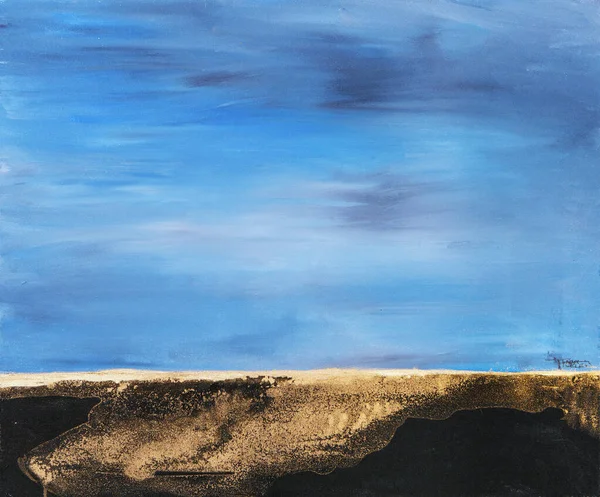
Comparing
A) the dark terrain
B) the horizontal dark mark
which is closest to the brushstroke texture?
the dark terrain

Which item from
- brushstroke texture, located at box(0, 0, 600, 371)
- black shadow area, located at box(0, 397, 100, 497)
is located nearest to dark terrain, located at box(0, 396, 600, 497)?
black shadow area, located at box(0, 397, 100, 497)

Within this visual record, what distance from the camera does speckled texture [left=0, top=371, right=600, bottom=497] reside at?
4.08 ft

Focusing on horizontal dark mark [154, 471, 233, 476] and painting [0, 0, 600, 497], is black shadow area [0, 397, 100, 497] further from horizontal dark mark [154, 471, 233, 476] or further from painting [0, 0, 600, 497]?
horizontal dark mark [154, 471, 233, 476]

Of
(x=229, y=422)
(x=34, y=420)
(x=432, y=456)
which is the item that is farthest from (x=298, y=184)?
(x=34, y=420)

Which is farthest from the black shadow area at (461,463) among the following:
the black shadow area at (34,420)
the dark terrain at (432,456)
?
the black shadow area at (34,420)

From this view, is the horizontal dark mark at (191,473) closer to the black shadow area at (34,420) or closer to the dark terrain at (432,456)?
the dark terrain at (432,456)

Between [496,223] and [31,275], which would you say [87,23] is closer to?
[31,275]

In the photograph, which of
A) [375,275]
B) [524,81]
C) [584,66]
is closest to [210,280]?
[375,275]

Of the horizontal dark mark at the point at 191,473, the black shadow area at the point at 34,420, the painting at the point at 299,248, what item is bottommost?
the horizontal dark mark at the point at 191,473

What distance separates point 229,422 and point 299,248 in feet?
1.57

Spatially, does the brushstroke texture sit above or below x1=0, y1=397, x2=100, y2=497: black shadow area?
above

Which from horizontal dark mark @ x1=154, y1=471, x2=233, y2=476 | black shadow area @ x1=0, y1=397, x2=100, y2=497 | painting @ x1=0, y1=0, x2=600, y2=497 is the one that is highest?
painting @ x1=0, y1=0, x2=600, y2=497

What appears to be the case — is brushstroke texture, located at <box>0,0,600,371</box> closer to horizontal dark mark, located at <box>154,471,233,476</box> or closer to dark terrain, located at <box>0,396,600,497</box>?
dark terrain, located at <box>0,396,600,497</box>

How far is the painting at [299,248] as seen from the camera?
1248 millimetres
